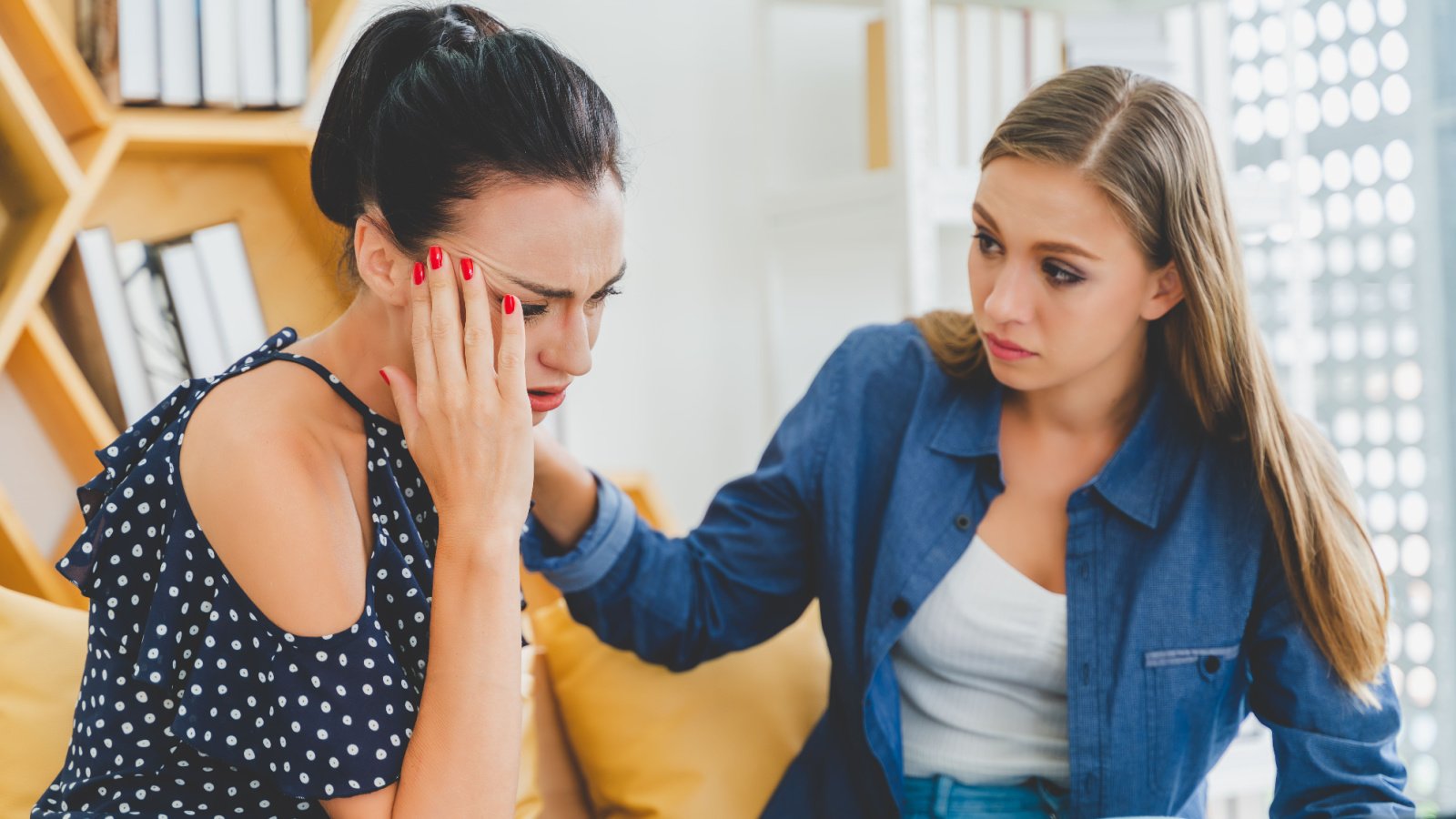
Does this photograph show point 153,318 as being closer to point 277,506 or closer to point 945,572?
point 277,506

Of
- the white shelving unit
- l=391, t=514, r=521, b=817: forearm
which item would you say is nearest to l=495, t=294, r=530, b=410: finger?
l=391, t=514, r=521, b=817: forearm

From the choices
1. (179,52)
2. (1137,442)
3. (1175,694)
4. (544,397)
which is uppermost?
(179,52)

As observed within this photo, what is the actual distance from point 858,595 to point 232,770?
2.25 feet

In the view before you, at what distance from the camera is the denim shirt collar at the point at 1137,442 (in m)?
1.34

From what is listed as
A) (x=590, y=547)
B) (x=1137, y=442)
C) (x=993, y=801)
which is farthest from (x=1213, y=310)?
(x=590, y=547)

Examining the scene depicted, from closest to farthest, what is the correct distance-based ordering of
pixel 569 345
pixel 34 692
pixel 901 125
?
pixel 569 345 → pixel 34 692 → pixel 901 125

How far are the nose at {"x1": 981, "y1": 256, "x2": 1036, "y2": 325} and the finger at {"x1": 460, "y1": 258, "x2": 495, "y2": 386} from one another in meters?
0.54

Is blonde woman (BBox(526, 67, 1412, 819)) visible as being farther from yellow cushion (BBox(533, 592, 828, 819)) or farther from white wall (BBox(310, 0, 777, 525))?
white wall (BBox(310, 0, 777, 525))

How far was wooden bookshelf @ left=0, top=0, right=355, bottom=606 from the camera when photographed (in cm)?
140

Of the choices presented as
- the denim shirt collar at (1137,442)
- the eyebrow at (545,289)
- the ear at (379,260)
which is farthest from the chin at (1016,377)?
the ear at (379,260)

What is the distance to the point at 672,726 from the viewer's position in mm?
1451

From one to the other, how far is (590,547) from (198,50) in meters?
0.76

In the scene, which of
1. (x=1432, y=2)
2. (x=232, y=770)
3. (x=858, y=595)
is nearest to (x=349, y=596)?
(x=232, y=770)

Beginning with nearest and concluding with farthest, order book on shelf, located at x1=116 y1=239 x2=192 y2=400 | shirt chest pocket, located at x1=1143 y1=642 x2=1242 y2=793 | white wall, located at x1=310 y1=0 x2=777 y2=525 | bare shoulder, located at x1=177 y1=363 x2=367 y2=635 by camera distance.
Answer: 1. bare shoulder, located at x1=177 y1=363 x2=367 y2=635
2. shirt chest pocket, located at x1=1143 y1=642 x2=1242 y2=793
3. book on shelf, located at x1=116 y1=239 x2=192 y2=400
4. white wall, located at x1=310 y1=0 x2=777 y2=525
